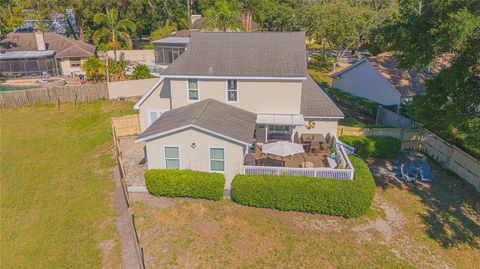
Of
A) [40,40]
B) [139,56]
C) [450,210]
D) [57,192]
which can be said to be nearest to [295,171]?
[450,210]

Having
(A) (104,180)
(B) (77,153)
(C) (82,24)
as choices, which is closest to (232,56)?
(A) (104,180)

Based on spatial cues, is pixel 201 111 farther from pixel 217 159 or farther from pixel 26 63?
pixel 26 63

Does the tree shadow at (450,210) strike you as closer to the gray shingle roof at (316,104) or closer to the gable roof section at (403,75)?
the gray shingle roof at (316,104)

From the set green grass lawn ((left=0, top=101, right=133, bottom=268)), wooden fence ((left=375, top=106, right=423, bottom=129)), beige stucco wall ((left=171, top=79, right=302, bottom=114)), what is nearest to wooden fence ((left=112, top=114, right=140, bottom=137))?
green grass lawn ((left=0, top=101, right=133, bottom=268))

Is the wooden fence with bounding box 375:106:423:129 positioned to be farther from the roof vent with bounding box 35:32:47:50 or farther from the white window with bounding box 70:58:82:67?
the roof vent with bounding box 35:32:47:50

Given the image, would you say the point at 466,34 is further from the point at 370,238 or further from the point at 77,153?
the point at 77,153

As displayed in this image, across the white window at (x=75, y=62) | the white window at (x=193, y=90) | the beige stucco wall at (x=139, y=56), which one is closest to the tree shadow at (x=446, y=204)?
the white window at (x=193, y=90)
